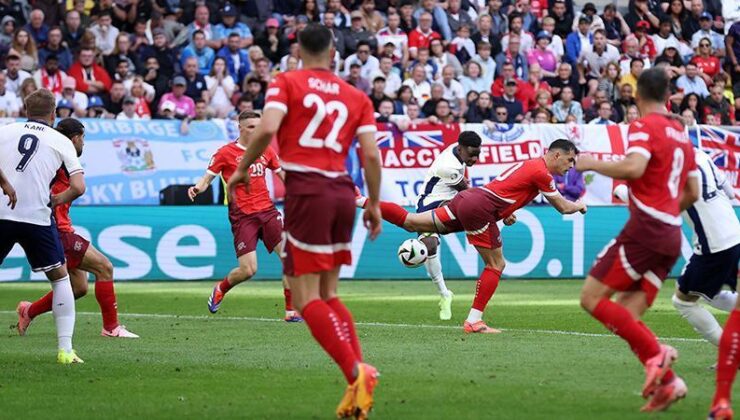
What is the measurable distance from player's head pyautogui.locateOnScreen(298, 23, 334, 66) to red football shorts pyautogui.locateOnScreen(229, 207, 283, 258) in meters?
6.83

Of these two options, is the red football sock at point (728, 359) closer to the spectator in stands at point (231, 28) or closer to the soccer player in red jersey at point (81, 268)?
the soccer player in red jersey at point (81, 268)

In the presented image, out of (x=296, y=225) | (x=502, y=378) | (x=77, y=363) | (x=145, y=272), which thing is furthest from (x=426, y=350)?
(x=145, y=272)

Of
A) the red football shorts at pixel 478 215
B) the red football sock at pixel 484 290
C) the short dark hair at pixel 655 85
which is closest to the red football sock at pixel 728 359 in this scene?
the short dark hair at pixel 655 85

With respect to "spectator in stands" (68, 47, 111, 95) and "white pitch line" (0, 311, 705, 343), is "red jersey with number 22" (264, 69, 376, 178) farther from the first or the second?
"spectator in stands" (68, 47, 111, 95)

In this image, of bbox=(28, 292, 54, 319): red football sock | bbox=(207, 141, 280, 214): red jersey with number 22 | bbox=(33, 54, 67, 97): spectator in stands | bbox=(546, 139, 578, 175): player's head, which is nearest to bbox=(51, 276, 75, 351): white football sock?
bbox=(28, 292, 54, 319): red football sock

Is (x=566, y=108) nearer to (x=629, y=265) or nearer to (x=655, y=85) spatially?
(x=655, y=85)

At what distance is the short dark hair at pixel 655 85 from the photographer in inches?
338

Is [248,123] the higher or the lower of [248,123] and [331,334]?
the lower

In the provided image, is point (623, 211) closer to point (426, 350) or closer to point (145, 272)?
point (145, 272)

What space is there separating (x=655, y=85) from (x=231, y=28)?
18967 millimetres

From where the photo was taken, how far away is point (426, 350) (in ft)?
39.4

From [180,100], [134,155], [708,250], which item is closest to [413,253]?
[708,250]

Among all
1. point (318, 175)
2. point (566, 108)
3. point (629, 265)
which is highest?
point (318, 175)

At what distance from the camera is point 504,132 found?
24.2 metres
